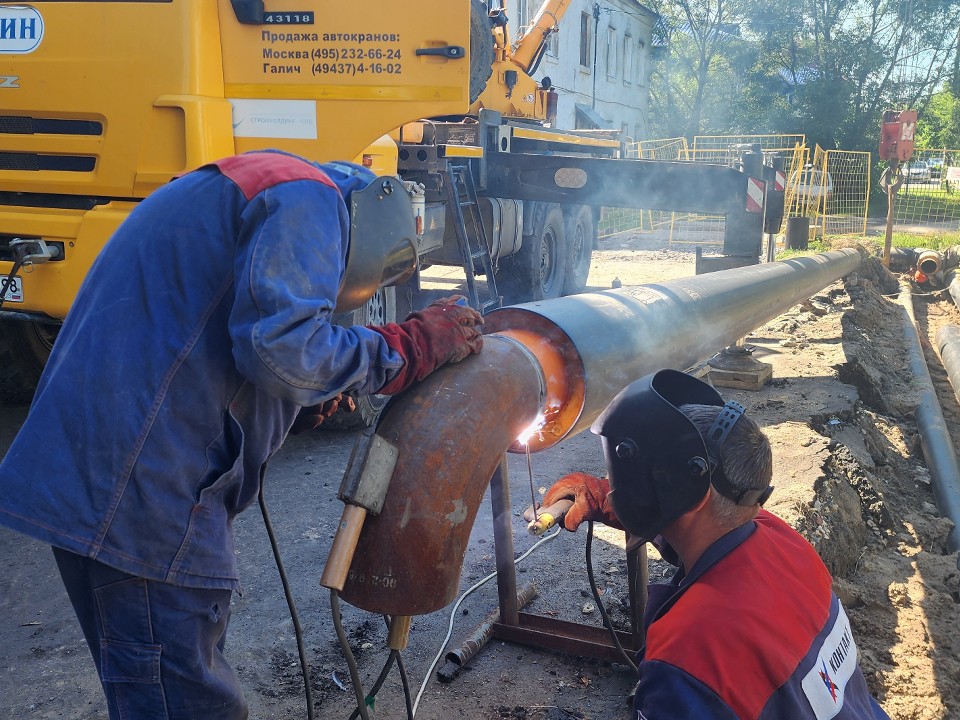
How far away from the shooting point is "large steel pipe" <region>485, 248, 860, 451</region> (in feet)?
8.29

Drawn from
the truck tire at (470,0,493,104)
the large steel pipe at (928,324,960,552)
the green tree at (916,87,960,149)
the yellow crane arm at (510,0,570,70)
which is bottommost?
the large steel pipe at (928,324,960,552)

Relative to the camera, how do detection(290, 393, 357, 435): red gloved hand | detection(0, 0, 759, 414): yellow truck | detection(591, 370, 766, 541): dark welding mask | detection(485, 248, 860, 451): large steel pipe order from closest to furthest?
detection(591, 370, 766, 541): dark welding mask → detection(290, 393, 357, 435): red gloved hand → detection(485, 248, 860, 451): large steel pipe → detection(0, 0, 759, 414): yellow truck

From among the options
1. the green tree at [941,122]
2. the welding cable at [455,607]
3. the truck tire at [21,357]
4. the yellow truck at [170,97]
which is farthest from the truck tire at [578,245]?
the green tree at [941,122]

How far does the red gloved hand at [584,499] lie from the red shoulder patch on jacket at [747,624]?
63 cm

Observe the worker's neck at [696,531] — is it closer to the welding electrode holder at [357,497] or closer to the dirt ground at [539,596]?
the welding electrode holder at [357,497]

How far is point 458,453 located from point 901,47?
3797cm

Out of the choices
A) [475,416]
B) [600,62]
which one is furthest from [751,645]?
[600,62]

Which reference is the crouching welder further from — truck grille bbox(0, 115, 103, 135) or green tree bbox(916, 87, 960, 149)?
green tree bbox(916, 87, 960, 149)

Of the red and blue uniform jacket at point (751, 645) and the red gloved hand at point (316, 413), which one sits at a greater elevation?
the red gloved hand at point (316, 413)

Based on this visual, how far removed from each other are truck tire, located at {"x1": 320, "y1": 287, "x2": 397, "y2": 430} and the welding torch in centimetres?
316

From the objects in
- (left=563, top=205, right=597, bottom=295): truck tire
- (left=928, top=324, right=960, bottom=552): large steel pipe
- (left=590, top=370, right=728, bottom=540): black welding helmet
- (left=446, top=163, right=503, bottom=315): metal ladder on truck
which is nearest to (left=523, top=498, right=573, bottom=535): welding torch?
(left=590, top=370, right=728, bottom=540): black welding helmet

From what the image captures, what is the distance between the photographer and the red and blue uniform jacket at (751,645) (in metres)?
1.53

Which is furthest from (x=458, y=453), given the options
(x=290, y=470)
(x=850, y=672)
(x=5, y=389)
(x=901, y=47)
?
(x=901, y=47)

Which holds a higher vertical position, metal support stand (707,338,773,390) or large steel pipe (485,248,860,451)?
large steel pipe (485,248,860,451)
